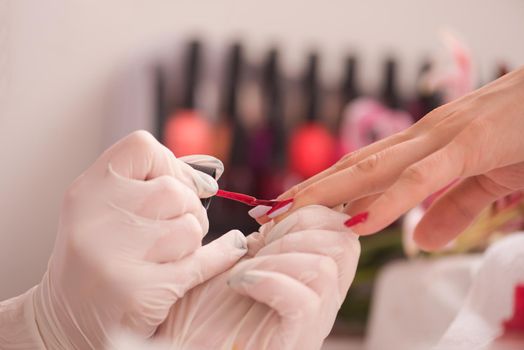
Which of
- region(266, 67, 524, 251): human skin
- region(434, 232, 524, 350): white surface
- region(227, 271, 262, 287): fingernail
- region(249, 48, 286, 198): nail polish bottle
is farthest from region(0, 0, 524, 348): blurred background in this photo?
region(227, 271, 262, 287): fingernail

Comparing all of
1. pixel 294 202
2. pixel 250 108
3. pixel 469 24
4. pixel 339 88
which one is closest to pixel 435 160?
pixel 294 202

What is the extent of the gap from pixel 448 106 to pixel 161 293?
47 cm

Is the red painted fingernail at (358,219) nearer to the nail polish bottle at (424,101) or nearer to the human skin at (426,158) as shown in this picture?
the human skin at (426,158)

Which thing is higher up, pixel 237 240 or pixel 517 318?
pixel 237 240

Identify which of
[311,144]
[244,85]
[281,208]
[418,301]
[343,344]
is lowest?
[343,344]

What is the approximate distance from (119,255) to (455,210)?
0.59 meters

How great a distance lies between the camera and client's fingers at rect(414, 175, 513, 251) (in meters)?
1.03

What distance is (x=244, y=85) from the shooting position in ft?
7.45

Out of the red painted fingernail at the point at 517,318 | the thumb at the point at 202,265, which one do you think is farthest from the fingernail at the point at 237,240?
the red painted fingernail at the point at 517,318

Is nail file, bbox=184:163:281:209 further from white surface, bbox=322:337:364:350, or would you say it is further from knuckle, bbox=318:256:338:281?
white surface, bbox=322:337:364:350

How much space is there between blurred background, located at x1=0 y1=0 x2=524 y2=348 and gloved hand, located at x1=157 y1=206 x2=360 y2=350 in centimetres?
91

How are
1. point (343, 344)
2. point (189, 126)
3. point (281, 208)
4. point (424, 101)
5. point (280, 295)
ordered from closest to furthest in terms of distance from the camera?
point (280, 295) < point (281, 208) < point (343, 344) < point (189, 126) < point (424, 101)

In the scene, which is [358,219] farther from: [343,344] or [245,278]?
[343,344]

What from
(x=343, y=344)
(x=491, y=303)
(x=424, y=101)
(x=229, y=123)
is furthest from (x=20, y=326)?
(x=424, y=101)
